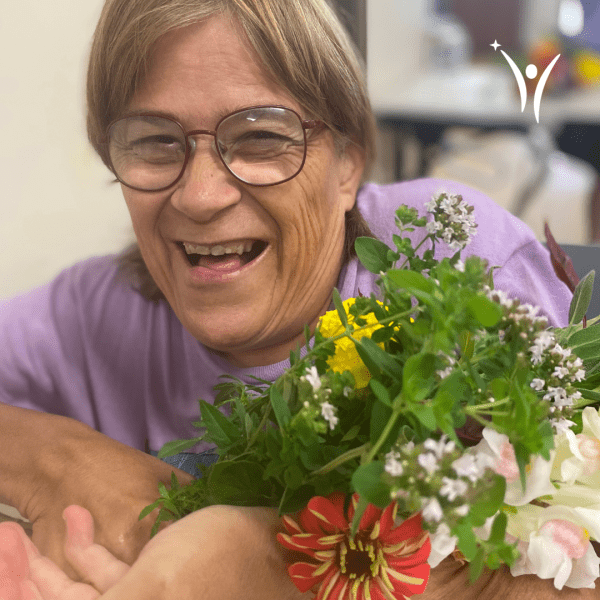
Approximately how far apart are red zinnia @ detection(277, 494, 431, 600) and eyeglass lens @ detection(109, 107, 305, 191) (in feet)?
0.99

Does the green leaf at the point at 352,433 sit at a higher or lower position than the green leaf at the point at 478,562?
higher

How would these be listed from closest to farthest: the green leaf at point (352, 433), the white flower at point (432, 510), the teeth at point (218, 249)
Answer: the white flower at point (432, 510) < the green leaf at point (352, 433) < the teeth at point (218, 249)

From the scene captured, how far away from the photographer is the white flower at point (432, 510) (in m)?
0.30

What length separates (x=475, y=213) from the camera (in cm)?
74

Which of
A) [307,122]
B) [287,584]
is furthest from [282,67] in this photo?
[287,584]

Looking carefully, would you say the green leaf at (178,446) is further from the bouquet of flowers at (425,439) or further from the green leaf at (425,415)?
the green leaf at (425,415)

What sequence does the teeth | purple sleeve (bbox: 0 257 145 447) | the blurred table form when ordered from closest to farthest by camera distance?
1. the teeth
2. purple sleeve (bbox: 0 257 145 447)
3. the blurred table

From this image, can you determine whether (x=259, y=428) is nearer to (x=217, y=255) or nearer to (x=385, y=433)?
(x=385, y=433)

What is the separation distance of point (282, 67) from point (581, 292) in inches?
11.9

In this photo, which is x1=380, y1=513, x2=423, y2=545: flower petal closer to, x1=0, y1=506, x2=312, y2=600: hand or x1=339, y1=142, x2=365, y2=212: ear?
x1=0, y1=506, x2=312, y2=600: hand

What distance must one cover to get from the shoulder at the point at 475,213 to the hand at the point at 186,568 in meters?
0.38

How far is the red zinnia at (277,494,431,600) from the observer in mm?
374

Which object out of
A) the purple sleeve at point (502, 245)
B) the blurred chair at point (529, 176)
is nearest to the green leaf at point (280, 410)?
the purple sleeve at point (502, 245)

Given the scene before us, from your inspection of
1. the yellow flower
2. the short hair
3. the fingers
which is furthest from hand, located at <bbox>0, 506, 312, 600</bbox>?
the short hair
